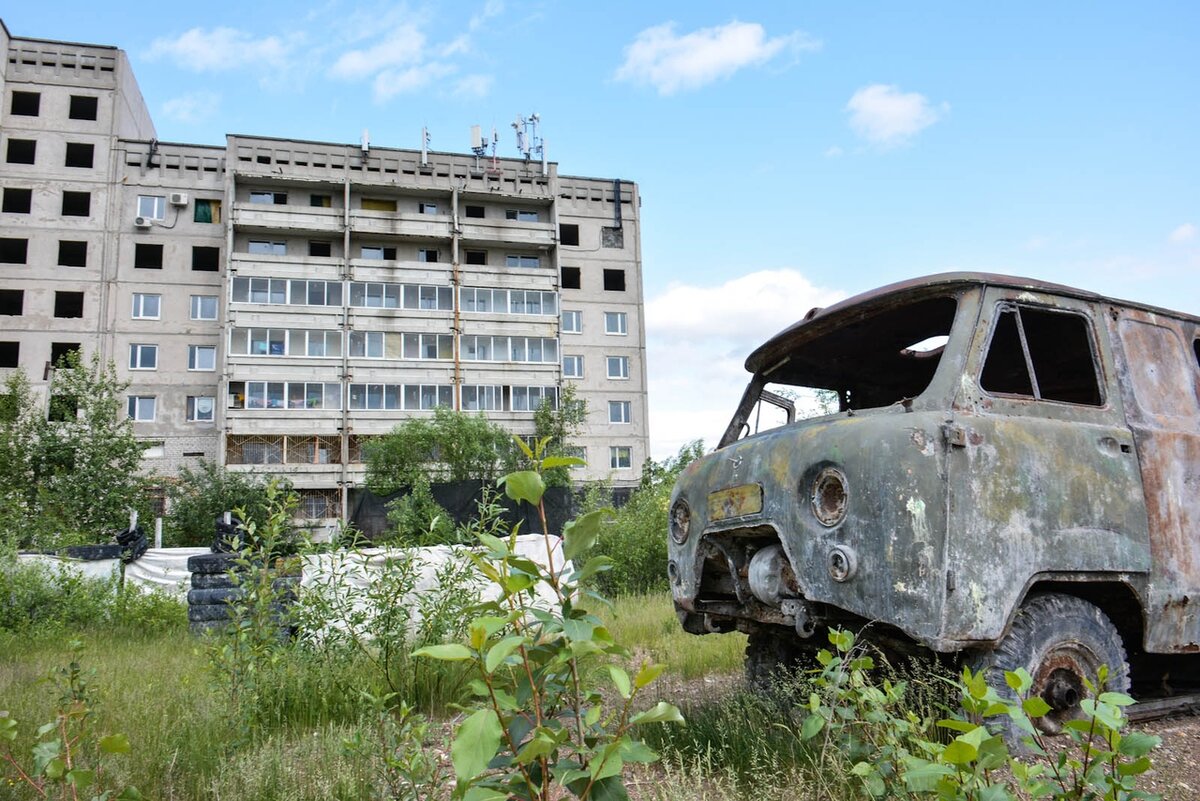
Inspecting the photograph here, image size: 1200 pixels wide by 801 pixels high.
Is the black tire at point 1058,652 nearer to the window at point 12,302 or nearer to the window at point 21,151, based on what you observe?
the window at point 12,302

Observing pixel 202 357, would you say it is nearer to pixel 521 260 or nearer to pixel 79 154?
pixel 79 154

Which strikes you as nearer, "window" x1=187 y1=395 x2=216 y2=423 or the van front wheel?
the van front wheel

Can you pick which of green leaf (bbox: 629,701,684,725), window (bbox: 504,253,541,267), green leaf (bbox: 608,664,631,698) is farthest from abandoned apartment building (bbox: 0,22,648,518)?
green leaf (bbox: 608,664,631,698)

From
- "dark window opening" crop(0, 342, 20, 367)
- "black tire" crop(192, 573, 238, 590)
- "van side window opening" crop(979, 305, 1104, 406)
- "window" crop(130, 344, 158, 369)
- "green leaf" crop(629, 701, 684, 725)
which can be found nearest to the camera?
"green leaf" crop(629, 701, 684, 725)

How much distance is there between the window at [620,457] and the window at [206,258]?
74.3 feet

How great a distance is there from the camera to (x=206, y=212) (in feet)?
144

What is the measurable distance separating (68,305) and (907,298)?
46.7 metres

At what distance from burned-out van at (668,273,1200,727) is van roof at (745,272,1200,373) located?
0.01 meters

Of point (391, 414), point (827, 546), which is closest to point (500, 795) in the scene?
point (827, 546)

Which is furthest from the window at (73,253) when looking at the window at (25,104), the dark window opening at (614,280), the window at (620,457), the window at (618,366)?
the window at (620,457)

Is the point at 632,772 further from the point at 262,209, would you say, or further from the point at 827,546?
the point at 262,209

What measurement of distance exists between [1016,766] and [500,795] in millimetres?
1200

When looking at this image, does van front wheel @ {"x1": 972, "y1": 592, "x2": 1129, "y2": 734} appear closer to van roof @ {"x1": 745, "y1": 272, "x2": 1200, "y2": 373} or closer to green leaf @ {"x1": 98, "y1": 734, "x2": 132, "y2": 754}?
van roof @ {"x1": 745, "y1": 272, "x2": 1200, "y2": 373}

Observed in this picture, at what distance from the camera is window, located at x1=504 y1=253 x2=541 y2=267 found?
47.4 meters
